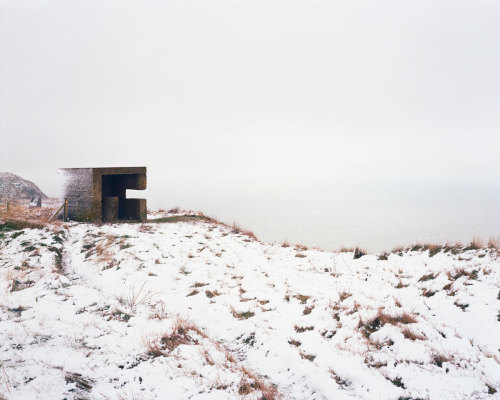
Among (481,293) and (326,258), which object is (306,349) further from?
(326,258)

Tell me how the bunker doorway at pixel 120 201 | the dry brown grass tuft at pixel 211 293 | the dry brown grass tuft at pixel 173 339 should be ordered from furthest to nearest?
the bunker doorway at pixel 120 201, the dry brown grass tuft at pixel 211 293, the dry brown grass tuft at pixel 173 339

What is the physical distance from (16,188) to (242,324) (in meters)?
18.2

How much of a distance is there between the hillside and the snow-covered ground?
11971 mm

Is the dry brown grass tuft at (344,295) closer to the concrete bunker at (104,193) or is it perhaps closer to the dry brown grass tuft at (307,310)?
the dry brown grass tuft at (307,310)

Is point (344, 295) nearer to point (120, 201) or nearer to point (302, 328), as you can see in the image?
point (302, 328)

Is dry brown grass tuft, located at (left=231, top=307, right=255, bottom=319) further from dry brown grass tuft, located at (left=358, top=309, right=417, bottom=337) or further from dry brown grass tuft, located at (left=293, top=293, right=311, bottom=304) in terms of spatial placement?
dry brown grass tuft, located at (left=358, top=309, right=417, bottom=337)

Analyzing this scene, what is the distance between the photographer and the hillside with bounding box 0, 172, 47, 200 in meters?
17.1

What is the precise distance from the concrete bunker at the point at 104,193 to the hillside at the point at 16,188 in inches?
328

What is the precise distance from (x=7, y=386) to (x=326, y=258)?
19.9 ft

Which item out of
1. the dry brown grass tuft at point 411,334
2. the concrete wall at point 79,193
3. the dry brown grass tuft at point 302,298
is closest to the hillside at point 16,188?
the concrete wall at point 79,193

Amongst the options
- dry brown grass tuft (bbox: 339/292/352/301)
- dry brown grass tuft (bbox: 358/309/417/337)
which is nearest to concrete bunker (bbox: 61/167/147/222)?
dry brown grass tuft (bbox: 339/292/352/301)

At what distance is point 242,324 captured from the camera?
183 inches

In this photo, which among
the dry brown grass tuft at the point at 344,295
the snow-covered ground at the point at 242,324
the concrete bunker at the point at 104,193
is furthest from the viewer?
the concrete bunker at the point at 104,193

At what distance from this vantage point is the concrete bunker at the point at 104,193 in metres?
10.0
